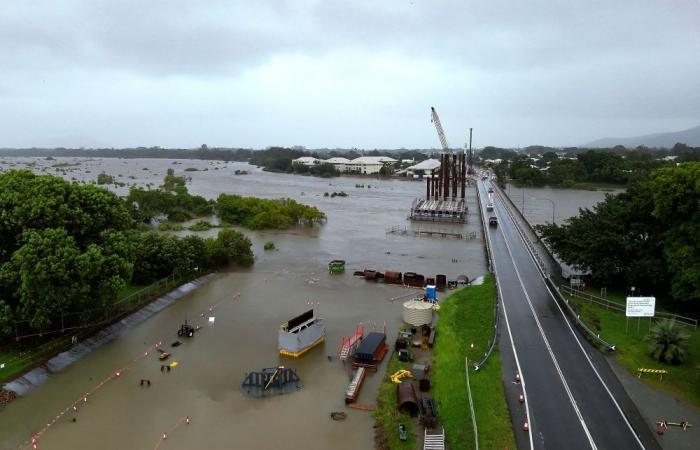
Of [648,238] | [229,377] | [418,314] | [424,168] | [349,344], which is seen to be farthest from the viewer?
[424,168]

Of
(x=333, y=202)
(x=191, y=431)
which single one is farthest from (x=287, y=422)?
(x=333, y=202)

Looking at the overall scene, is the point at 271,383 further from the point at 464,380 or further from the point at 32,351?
the point at 32,351

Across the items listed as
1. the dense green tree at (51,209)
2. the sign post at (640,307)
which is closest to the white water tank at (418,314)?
the sign post at (640,307)

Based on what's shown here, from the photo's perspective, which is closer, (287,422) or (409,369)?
(287,422)

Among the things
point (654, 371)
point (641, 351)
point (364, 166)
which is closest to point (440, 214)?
Answer: point (641, 351)

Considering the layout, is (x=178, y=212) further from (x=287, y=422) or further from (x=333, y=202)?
(x=287, y=422)

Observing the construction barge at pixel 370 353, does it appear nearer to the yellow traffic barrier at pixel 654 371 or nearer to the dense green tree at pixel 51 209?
the yellow traffic barrier at pixel 654 371

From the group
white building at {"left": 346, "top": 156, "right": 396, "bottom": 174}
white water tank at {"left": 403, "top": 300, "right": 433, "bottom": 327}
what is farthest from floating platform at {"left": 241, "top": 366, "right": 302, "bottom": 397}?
white building at {"left": 346, "top": 156, "right": 396, "bottom": 174}
